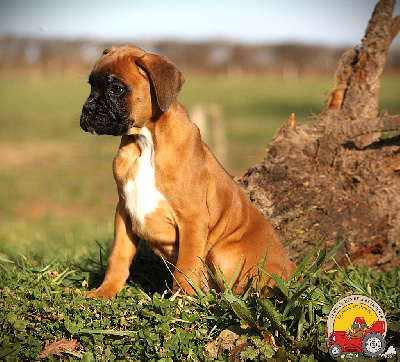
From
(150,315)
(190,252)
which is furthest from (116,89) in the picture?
(150,315)

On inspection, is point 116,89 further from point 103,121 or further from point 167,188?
point 167,188

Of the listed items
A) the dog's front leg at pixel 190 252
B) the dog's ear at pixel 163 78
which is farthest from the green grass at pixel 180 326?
the dog's ear at pixel 163 78

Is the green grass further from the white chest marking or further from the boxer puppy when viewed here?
the white chest marking

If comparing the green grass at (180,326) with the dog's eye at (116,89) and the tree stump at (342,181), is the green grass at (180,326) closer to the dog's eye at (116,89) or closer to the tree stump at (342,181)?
the tree stump at (342,181)

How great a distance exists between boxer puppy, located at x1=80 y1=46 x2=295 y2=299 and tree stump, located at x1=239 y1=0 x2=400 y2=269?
2.16 feet

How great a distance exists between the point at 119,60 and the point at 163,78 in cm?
40

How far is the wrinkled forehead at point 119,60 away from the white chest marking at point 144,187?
1.74 feet

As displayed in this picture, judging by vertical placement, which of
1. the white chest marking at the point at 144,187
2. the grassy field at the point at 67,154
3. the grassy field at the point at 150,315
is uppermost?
the white chest marking at the point at 144,187

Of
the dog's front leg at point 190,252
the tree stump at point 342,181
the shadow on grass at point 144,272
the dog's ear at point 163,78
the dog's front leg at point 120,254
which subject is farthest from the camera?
the tree stump at point 342,181

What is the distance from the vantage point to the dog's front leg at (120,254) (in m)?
4.21

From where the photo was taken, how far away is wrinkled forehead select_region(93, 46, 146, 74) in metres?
3.67

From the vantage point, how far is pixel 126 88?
3.66 metres

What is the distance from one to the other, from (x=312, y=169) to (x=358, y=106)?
3.89ft

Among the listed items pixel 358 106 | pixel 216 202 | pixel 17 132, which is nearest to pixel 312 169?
pixel 358 106
